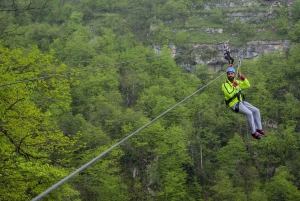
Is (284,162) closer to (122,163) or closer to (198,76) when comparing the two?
(122,163)

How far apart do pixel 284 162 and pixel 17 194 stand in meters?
35.0

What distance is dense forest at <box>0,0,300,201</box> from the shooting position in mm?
10938

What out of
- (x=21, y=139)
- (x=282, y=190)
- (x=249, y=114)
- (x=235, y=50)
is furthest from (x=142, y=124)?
(x=235, y=50)

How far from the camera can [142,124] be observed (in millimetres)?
37312

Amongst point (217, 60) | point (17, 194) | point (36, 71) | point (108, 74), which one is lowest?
point (217, 60)

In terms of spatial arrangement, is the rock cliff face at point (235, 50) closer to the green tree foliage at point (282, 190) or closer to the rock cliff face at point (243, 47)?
the rock cliff face at point (243, 47)

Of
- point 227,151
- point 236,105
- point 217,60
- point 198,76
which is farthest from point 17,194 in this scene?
point 217,60

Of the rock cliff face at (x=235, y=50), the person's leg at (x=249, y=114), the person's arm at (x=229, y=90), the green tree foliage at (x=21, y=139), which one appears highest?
the person's arm at (x=229, y=90)

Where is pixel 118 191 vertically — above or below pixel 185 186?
above

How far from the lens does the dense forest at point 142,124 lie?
10.9 m

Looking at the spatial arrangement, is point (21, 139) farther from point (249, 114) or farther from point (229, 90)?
point (249, 114)

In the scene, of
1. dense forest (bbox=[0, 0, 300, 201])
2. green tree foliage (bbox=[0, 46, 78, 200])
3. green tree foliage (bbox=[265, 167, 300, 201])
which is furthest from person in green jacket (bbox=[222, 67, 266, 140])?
green tree foliage (bbox=[265, 167, 300, 201])

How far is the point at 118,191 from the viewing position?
31.6 metres

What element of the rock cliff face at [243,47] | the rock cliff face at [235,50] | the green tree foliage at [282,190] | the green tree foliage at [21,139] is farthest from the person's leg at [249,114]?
the rock cliff face at [235,50]
